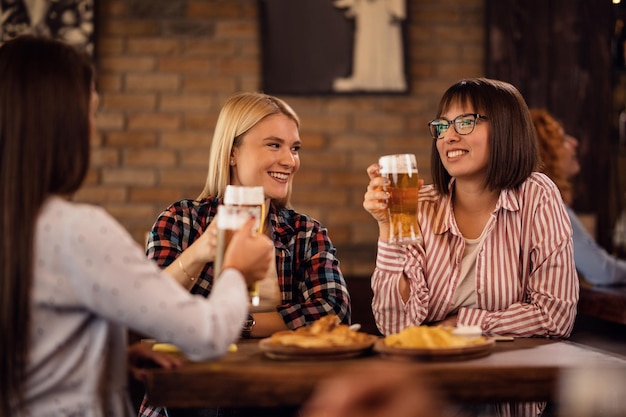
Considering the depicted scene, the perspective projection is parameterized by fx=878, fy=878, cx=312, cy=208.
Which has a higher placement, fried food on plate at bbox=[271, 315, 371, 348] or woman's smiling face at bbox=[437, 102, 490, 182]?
woman's smiling face at bbox=[437, 102, 490, 182]

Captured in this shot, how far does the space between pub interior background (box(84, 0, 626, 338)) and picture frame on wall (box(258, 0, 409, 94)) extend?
0.06 metres

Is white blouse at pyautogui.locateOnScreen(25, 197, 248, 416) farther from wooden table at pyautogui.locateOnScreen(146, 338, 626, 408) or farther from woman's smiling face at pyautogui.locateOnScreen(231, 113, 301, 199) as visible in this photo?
woman's smiling face at pyautogui.locateOnScreen(231, 113, 301, 199)

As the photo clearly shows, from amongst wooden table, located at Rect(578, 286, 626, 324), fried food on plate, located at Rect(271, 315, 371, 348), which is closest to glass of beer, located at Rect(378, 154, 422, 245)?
fried food on plate, located at Rect(271, 315, 371, 348)

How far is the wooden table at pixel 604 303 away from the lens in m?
3.49

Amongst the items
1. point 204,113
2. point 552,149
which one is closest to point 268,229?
point 552,149

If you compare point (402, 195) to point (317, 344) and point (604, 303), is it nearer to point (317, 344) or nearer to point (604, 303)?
point (317, 344)

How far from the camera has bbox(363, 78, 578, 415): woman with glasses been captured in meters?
2.29

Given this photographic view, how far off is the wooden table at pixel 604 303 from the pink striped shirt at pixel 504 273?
123cm

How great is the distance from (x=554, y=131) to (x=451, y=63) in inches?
32.7

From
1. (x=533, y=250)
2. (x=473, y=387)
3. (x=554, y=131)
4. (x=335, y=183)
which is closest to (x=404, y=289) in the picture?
(x=533, y=250)

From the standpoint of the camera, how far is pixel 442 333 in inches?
73.3

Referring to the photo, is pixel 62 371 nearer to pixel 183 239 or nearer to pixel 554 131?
pixel 183 239

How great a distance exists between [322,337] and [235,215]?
0.34 metres

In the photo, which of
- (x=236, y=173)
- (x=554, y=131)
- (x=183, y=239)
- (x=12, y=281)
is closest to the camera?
(x=12, y=281)
